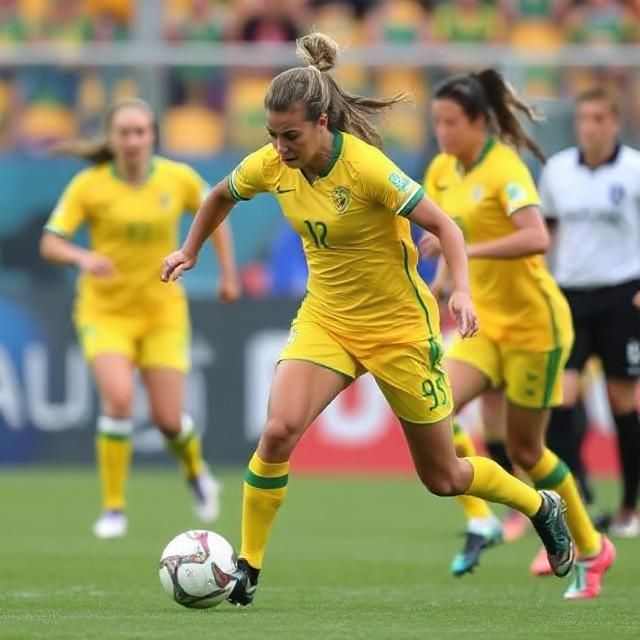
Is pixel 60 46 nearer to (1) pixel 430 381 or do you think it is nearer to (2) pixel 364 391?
(2) pixel 364 391

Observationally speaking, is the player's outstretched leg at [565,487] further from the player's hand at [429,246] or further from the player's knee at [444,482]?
the player's hand at [429,246]

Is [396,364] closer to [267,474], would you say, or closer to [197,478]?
[267,474]

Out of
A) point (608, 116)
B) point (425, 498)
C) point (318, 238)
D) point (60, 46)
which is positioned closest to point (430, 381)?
point (318, 238)

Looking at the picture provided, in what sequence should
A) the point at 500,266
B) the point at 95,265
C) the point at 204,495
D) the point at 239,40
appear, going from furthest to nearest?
1. the point at 239,40
2. the point at 204,495
3. the point at 95,265
4. the point at 500,266

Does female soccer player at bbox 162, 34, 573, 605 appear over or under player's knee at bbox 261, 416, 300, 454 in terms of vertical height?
over

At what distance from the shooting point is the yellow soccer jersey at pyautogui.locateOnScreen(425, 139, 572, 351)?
808 cm

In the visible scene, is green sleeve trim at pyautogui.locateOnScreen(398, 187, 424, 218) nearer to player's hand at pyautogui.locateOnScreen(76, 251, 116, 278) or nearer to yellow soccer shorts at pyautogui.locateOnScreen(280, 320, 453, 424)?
yellow soccer shorts at pyautogui.locateOnScreen(280, 320, 453, 424)

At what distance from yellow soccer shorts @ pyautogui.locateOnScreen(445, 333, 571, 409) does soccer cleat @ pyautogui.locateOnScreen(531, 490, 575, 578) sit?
104 cm

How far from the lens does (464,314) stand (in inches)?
245

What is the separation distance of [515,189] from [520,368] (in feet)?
2.84

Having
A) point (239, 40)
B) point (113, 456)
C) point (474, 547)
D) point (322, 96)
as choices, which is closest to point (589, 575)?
point (474, 547)

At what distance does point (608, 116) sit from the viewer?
32.3 ft

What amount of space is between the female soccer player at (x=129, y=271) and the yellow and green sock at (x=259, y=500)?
12.1 ft

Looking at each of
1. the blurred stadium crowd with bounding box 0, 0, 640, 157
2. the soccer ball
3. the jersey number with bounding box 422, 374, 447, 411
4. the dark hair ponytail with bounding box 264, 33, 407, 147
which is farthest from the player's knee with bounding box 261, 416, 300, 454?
the blurred stadium crowd with bounding box 0, 0, 640, 157
